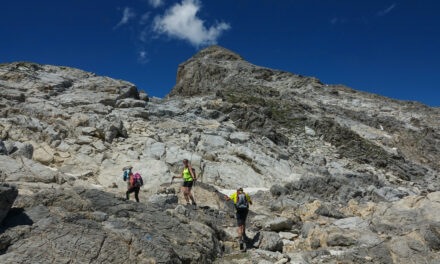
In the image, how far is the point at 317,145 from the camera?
111 ft

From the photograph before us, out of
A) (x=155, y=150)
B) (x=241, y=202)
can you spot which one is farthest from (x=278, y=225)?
(x=155, y=150)

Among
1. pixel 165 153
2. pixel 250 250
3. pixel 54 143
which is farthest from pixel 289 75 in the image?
pixel 250 250

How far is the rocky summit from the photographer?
23.7 feet

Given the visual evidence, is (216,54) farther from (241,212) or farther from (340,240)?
(340,240)

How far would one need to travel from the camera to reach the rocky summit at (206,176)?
722 centimetres

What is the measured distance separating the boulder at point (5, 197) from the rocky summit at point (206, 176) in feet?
0.10

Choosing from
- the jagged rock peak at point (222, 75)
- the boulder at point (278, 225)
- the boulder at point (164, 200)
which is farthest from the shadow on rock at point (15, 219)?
the jagged rock peak at point (222, 75)

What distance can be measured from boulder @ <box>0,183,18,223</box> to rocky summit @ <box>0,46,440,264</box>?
0.10ft

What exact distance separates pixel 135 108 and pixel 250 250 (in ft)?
74.0

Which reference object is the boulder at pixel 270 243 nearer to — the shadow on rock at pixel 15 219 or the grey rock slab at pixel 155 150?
the shadow on rock at pixel 15 219

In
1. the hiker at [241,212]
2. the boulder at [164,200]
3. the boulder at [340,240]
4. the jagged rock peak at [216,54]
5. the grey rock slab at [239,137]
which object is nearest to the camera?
the boulder at [340,240]

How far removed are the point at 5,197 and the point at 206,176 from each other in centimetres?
1517

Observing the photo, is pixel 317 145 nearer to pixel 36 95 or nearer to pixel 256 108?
pixel 256 108

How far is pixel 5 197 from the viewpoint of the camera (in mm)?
6109
